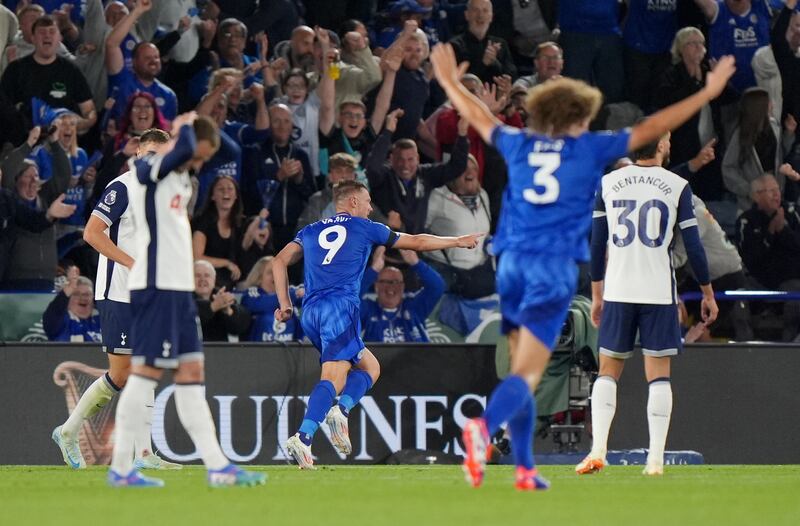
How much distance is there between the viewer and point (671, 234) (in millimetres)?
10188

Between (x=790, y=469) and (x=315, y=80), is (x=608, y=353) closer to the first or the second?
(x=790, y=469)

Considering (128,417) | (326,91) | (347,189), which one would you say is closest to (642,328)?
(347,189)

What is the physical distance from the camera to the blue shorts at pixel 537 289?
776cm

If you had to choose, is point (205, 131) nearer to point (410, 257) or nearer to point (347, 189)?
point (347, 189)

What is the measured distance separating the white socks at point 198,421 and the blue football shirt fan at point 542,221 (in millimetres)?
1354

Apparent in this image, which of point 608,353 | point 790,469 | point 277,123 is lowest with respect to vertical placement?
point 790,469

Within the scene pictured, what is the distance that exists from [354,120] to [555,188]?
29.0ft

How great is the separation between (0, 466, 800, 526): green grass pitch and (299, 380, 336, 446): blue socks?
0.97m

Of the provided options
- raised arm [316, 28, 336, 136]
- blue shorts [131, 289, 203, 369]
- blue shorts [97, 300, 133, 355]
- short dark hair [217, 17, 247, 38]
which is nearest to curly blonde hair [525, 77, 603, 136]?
blue shorts [131, 289, 203, 369]

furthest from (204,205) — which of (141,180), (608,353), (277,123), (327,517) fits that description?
(327,517)

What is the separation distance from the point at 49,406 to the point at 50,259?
68.2 inches

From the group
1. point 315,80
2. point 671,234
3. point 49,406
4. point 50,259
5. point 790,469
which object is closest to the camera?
point 671,234

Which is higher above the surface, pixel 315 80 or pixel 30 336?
pixel 315 80

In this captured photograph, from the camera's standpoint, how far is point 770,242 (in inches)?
645
